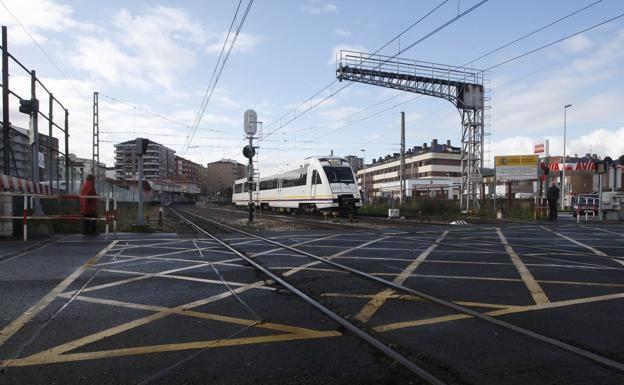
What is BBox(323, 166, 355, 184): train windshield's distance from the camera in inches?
1122

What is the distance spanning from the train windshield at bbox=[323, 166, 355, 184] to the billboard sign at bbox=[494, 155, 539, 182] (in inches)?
524

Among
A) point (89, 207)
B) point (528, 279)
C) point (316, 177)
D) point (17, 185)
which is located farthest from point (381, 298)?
point (316, 177)

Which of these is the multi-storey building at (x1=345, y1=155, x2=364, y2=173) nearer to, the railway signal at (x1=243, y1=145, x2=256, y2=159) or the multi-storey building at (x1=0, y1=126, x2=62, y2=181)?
the railway signal at (x1=243, y1=145, x2=256, y2=159)

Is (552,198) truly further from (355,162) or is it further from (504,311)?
(355,162)

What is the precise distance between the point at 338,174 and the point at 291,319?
78.7ft

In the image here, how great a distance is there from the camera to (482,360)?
3.87 m

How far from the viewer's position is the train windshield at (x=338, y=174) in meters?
28.5

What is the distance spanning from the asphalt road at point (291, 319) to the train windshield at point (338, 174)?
62.2 ft

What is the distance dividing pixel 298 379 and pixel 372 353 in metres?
0.77

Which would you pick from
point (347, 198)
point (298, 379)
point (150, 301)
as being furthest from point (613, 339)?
point (347, 198)

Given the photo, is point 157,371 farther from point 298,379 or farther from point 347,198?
point 347,198

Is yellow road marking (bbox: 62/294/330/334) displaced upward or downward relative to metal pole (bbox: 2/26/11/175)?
downward

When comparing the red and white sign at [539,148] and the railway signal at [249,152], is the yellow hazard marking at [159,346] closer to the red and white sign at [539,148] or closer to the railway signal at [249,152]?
Result: the railway signal at [249,152]

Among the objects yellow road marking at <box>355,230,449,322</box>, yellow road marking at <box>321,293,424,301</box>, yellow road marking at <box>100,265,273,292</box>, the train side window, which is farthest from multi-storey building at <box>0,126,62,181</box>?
the train side window
